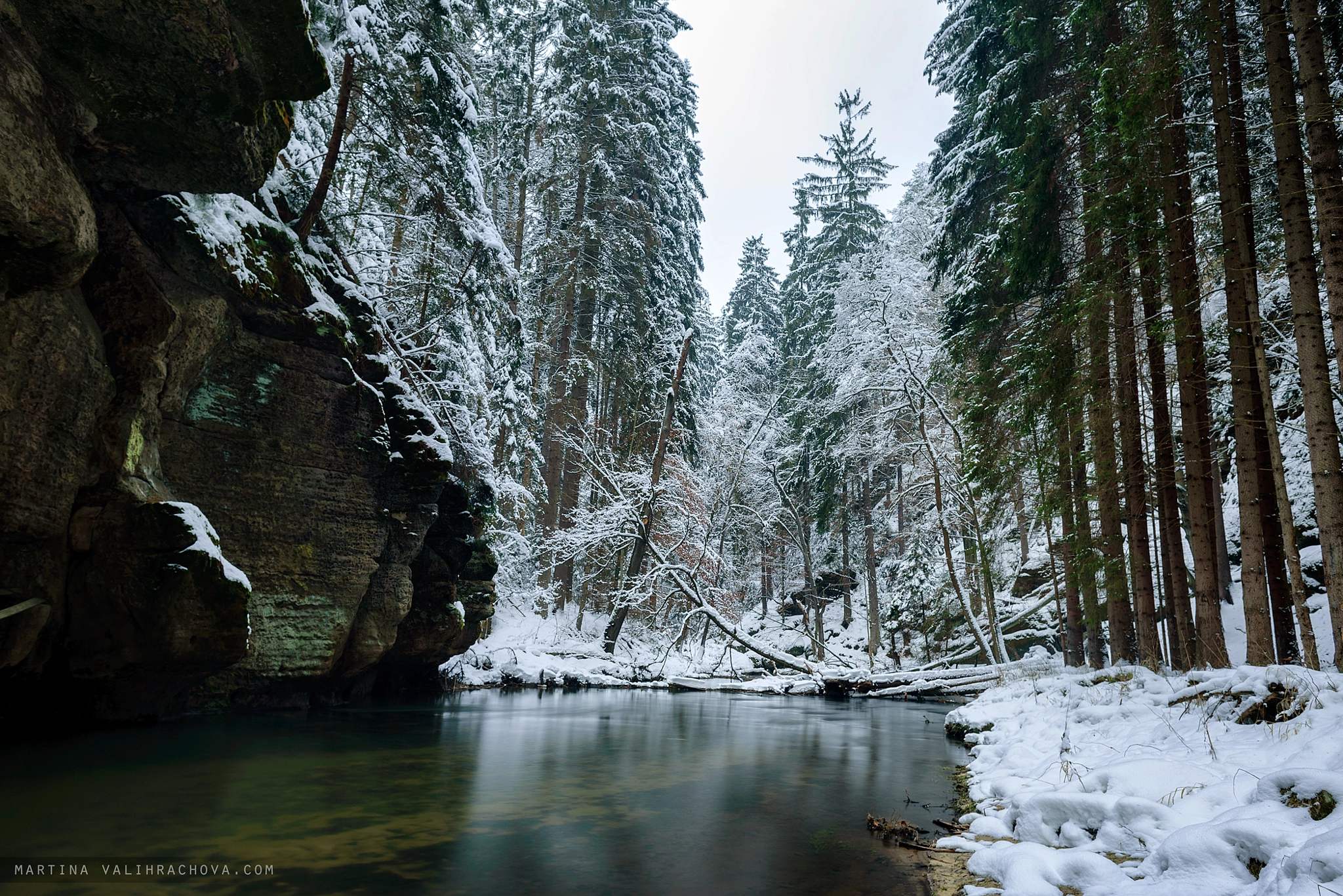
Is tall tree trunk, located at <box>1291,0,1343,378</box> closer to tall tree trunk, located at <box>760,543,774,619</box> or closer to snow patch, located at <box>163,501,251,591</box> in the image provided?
snow patch, located at <box>163,501,251,591</box>

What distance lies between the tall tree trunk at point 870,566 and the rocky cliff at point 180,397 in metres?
17.2

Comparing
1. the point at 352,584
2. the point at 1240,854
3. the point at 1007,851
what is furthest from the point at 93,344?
the point at 1240,854

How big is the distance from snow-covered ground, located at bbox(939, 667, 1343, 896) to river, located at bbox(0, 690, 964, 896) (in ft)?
2.50

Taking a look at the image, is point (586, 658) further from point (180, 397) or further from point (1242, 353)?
point (1242, 353)

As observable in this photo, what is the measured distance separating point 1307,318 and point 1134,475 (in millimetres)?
3396

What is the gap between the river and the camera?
4441 millimetres

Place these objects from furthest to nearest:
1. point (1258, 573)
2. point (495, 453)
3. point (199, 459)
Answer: point (495, 453)
point (199, 459)
point (1258, 573)

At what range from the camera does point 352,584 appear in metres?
11.3

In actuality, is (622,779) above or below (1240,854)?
below

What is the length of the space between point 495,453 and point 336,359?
8427mm

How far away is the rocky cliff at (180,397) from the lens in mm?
6129

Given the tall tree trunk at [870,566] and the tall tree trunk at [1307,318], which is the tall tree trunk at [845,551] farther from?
the tall tree trunk at [1307,318]

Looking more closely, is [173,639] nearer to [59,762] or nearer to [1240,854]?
[59,762]

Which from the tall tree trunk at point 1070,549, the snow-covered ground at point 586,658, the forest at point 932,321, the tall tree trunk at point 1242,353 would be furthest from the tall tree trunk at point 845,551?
the tall tree trunk at point 1242,353
